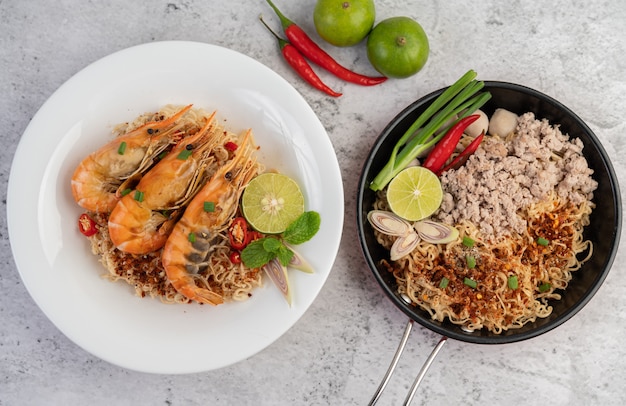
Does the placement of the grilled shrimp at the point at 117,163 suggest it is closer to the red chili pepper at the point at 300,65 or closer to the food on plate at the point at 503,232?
the red chili pepper at the point at 300,65

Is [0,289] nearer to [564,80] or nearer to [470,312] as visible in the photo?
[470,312]

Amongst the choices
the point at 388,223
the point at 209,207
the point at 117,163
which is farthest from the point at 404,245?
the point at 117,163

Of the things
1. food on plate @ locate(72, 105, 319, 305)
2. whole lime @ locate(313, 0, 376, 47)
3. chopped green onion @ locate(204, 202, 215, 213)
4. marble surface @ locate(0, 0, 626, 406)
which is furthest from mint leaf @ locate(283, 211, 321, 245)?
whole lime @ locate(313, 0, 376, 47)

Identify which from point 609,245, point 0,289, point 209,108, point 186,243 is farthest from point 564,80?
point 0,289

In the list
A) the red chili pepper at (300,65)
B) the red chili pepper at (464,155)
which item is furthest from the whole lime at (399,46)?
the red chili pepper at (464,155)

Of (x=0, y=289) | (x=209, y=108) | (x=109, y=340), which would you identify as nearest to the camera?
(x=109, y=340)

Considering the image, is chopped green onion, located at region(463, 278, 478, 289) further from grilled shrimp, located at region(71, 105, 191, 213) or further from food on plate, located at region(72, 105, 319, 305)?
grilled shrimp, located at region(71, 105, 191, 213)

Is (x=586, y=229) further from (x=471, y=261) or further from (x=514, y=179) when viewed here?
(x=471, y=261)
